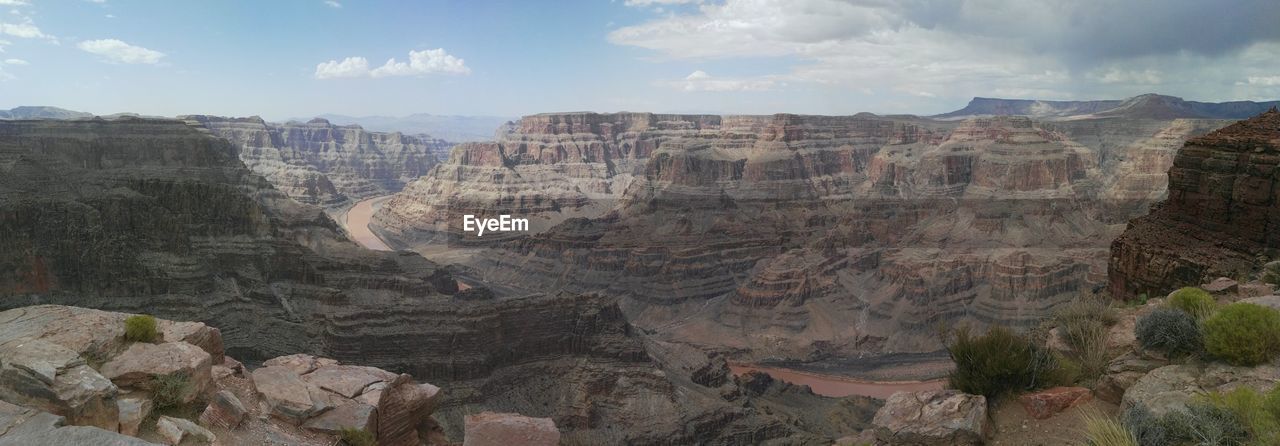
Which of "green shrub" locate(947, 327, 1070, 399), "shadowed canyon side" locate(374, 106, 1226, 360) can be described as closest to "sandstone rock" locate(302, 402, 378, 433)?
"green shrub" locate(947, 327, 1070, 399)

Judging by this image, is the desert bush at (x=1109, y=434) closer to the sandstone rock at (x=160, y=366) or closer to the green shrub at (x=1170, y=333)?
the green shrub at (x=1170, y=333)

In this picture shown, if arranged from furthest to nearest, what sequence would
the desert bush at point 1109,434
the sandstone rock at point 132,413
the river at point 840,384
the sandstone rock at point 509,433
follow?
the river at point 840,384, the sandstone rock at point 509,433, the sandstone rock at point 132,413, the desert bush at point 1109,434

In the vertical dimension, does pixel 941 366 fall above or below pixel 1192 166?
below

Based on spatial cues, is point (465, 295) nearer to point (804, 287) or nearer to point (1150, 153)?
point (804, 287)

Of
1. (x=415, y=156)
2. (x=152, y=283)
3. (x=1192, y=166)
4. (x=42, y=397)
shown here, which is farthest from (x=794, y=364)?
(x=415, y=156)

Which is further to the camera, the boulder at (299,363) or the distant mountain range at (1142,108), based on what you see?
the distant mountain range at (1142,108)

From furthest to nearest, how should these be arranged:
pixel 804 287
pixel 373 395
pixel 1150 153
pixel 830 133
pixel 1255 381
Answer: pixel 830 133, pixel 1150 153, pixel 804 287, pixel 373 395, pixel 1255 381

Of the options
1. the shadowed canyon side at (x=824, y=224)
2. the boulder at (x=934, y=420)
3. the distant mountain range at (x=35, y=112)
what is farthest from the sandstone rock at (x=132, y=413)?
the distant mountain range at (x=35, y=112)
